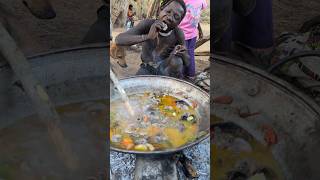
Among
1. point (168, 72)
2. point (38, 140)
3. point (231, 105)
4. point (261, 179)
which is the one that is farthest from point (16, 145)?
point (261, 179)

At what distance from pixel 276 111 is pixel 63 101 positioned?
2.44m

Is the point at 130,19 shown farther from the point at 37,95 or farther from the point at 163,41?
the point at 37,95

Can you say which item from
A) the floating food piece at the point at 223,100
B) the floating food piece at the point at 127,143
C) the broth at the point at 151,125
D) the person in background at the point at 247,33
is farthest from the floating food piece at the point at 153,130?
the person in background at the point at 247,33

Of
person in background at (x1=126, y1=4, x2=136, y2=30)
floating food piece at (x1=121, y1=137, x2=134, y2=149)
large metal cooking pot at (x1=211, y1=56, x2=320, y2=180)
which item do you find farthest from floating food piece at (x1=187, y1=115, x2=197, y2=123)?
person in background at (x1=126, y1=4, x2=136, y2=30)

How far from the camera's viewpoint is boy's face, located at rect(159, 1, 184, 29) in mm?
5289

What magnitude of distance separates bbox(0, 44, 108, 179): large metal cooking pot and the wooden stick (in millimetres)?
58

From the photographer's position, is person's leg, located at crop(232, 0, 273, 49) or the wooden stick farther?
person's leg, located at crop(232, 0, 273, 49)

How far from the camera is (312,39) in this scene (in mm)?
5273

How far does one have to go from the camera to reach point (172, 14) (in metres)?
5.30

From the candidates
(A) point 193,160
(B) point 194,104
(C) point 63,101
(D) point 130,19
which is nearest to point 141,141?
(A) point 193,160

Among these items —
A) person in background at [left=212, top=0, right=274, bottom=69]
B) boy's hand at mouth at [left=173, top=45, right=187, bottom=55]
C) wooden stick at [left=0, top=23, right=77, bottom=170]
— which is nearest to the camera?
wooden stick at [left=0, top=23, right=77, bottom=170]

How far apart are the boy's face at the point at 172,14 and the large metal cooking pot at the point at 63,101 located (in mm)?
769

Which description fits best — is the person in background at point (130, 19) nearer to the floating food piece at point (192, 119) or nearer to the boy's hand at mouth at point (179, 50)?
the boy's hand at mouth at point (179, 50)

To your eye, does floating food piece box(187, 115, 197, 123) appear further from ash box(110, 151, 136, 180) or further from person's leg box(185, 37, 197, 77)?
ash box(110, 151, 136, 180)
